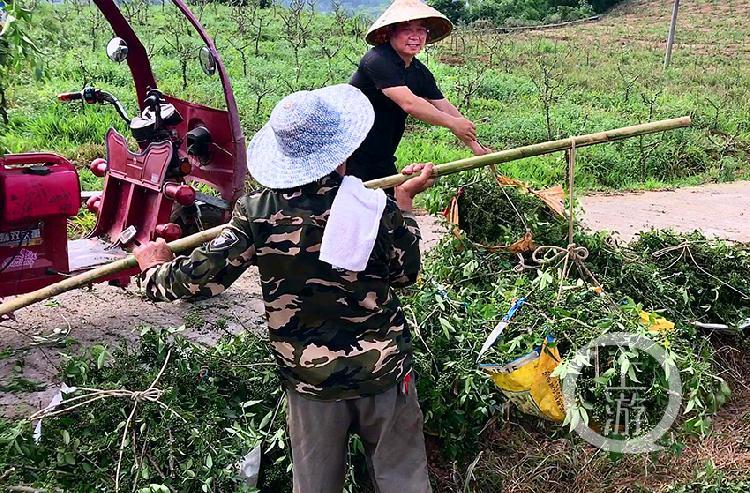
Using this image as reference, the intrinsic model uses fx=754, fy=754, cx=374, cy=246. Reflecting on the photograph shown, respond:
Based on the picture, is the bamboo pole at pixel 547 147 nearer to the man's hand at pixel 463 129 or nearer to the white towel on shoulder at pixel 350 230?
the man's hand at pixel 463 129

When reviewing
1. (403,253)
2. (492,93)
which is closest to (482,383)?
(403,253)

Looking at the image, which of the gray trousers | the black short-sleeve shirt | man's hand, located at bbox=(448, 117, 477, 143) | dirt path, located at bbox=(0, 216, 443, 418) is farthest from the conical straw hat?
the gray trousers

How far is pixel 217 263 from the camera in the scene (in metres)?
2.22

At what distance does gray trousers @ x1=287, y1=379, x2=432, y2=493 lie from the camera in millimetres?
2393

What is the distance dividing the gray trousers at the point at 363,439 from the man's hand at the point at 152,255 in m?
0.61

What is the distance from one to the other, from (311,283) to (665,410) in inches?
60.9

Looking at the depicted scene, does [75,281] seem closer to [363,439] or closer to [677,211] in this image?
[363,439]

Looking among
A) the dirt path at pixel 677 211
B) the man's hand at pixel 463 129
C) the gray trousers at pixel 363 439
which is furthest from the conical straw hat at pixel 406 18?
the dirt path at pixel 677 211

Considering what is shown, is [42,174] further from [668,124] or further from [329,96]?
[668,124]

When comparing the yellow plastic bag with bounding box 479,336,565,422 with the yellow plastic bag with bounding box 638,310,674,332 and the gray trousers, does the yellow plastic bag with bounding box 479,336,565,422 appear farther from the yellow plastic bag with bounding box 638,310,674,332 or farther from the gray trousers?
the gray trousers

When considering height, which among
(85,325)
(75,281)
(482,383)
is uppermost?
(75,281)

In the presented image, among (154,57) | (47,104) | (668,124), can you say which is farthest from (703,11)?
(668,124)

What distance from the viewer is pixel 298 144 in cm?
213

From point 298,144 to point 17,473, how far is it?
1.63 m
